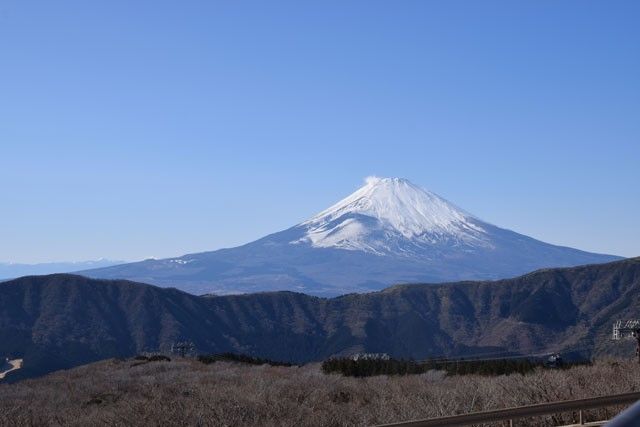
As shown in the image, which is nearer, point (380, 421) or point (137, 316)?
point (380, 421)

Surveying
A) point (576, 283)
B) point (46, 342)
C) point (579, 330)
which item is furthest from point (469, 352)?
point (46, 342)

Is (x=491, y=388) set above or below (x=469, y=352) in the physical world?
above

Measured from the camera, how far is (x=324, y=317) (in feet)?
589

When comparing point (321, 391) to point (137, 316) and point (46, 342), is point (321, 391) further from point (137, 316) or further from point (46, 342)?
point (137, 316)

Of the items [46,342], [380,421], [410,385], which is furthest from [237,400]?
[46,342]

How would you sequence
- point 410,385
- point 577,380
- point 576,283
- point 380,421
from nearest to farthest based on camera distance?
point 380,421
point 577,380
point 410,385
point 576,283

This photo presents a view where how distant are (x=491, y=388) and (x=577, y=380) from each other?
2.94 meters

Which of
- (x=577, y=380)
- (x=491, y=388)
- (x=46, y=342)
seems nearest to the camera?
(x=491, y=388)

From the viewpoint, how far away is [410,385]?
2702cm

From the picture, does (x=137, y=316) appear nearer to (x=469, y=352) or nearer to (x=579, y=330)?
(x=469, y=352)

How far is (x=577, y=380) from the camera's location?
77.1 feet

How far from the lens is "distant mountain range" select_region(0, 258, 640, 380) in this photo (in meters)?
150

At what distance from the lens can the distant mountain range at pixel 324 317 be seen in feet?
491

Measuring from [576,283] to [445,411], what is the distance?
170148mm
